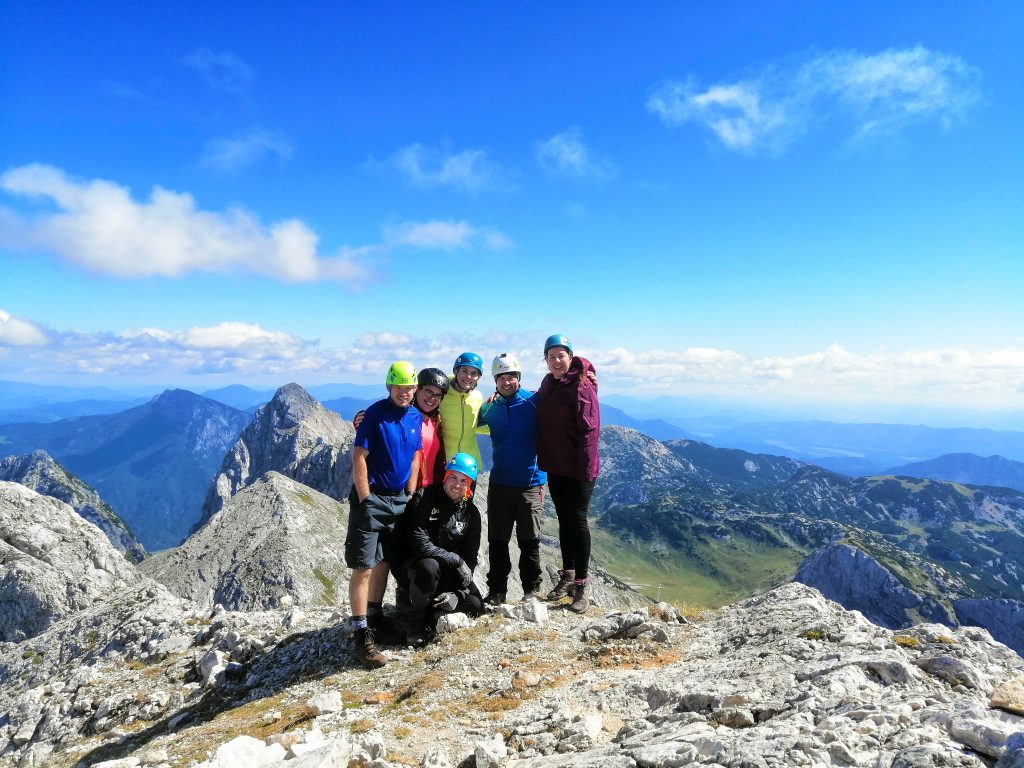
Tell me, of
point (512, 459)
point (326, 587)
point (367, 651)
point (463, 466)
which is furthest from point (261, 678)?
point (326, 587)

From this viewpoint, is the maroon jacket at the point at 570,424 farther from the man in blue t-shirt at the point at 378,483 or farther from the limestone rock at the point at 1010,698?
the limestone rock at the point at 1010,698

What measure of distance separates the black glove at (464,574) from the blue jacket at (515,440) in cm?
202

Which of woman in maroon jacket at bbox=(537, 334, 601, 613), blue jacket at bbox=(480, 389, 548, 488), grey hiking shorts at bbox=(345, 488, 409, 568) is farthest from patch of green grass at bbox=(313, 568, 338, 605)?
woman in maroon jacket at bbox=(537, 334, 601, 613)

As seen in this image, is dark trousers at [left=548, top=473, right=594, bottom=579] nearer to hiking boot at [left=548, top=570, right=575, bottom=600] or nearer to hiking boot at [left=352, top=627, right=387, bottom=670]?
hiking boot at [left=548, top=570, right=575, bottom=600]

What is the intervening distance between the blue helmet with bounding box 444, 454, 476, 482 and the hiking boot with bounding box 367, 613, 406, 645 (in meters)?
3.79

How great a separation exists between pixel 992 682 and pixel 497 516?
889 cm

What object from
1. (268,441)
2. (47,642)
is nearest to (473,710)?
(47,642)

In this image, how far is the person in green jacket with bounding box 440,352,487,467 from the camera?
12.3 m

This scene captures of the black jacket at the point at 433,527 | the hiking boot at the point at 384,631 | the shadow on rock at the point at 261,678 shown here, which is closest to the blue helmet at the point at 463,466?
the black jacket at the point at 433,527

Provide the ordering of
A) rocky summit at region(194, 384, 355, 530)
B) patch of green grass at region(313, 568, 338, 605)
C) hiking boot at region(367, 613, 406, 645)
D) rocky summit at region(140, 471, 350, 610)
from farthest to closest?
rocky summit at region(194, 384, 355, 530) → patch of green grass at region(313, 568, 338, 605) → rocky summit at region(140, 471, 350, 610) → hiking boot at region(367, 613, 406, 645)

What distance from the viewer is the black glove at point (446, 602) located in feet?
38.7

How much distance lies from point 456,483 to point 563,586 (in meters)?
4.30

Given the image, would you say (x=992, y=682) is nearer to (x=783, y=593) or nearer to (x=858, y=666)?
(x=858, y=666)

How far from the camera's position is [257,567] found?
57.8m
